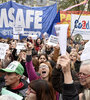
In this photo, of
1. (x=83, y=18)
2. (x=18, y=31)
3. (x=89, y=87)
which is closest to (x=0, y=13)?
(x=18, y=31)

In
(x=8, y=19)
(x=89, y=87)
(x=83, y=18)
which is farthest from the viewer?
(x=8, y=19)

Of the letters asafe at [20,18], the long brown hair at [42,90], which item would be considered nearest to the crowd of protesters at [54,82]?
the long brown hair at [42,90]

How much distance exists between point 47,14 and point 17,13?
1.56 m

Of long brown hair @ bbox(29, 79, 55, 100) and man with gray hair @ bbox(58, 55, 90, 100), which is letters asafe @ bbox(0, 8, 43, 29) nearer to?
long brown hair @ bbox(29, 79, 55, 100)

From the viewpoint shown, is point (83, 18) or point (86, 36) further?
point (83, 18)

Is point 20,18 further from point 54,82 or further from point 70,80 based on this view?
point 70,80

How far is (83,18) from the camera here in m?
8.70

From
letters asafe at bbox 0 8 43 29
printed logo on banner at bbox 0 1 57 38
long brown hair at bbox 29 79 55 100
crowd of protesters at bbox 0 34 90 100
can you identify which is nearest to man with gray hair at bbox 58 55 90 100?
crowd of protesters at bbox 0 34 90 100

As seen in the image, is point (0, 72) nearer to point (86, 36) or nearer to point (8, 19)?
point (86, 36)

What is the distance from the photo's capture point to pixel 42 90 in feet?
8.27

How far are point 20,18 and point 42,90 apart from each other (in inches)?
369

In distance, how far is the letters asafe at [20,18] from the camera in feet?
37.7

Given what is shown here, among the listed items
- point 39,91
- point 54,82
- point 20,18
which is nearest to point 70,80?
point 39,91

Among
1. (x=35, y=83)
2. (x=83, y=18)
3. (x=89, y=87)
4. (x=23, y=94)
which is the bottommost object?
(x=23, y=94)
